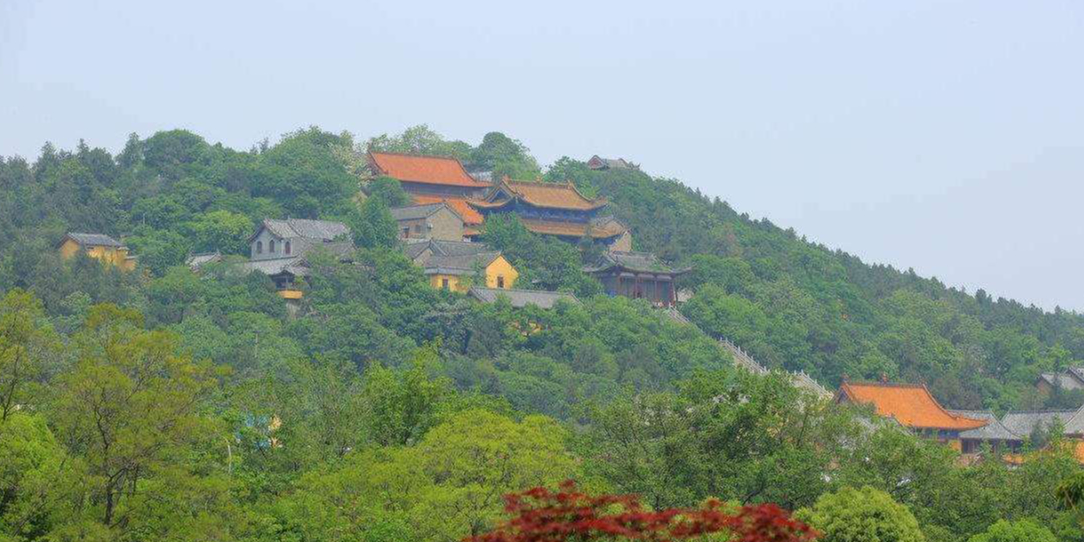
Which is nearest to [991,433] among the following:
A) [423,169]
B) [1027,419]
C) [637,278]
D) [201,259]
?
[1027,419]

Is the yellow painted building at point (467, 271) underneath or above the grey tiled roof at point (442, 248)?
underneath

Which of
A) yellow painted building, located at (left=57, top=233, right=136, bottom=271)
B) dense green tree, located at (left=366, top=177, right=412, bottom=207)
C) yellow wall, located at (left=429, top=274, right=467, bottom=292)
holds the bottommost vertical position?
yellow wall, located at (left=429, top=274, right=467, bottom=292)

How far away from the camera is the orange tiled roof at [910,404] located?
189 ft

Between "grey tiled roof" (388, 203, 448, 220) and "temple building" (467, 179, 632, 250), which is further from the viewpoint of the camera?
"temple building" (467, 179, 632, 250)

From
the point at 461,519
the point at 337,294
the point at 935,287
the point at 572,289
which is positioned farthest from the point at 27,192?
the point at 461,519

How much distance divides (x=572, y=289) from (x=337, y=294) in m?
8.60

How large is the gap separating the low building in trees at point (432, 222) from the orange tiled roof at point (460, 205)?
506mm

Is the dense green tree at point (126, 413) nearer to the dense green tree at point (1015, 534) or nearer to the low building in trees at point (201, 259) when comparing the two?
the dense green tree at point (1015, 534)

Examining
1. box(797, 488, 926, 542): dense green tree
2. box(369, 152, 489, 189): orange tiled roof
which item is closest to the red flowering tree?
box(797, 488, 926, 542): dense green tree

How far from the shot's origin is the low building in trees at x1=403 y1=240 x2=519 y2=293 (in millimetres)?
63344

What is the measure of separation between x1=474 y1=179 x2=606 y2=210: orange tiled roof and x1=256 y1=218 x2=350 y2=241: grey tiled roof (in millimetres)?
5950

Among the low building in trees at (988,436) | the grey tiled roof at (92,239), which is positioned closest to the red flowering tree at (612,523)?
the low building in trees at (988,436)

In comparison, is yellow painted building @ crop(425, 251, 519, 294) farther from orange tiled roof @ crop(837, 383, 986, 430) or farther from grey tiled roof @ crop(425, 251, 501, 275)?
orange tiled roof @ crop(837, 383, 986, 430)

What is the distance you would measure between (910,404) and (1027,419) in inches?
143
